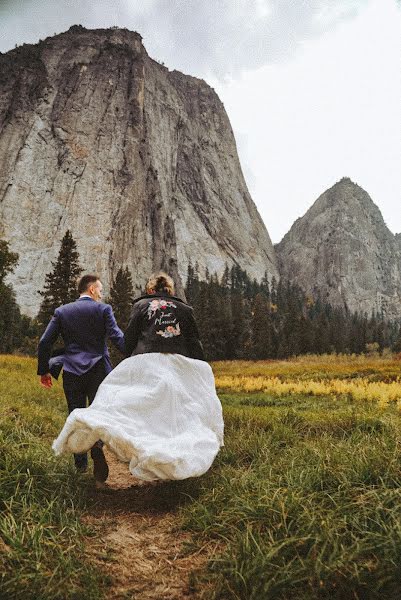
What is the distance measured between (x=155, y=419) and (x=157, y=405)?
14 centimetres

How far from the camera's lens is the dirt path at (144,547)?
260cm

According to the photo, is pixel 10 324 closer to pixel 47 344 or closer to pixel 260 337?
pixel 260 337

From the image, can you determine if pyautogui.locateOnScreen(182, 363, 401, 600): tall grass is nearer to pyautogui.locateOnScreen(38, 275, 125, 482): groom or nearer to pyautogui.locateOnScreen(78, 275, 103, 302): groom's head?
pyautogui.locateOnScreen(38, 275, 125, 482): groom

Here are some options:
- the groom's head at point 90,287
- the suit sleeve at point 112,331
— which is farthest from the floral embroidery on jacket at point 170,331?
the groom's head at point 90,287

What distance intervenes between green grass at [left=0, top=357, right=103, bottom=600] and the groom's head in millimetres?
1701

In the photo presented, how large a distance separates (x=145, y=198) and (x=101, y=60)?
33.8m

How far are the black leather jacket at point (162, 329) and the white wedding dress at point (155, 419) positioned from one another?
13cm

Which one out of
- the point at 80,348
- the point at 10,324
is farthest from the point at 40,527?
the point at 10,324

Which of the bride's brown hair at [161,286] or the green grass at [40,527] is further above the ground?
the bride's brown hair at [161,286]

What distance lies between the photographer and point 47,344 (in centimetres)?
495

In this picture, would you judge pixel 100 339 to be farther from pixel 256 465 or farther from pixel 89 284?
pixel 256 465

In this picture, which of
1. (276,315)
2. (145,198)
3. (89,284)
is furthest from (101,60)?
(89,284)

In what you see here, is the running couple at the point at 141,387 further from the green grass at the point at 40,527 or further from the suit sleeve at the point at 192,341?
the green grass at the point at 40,527

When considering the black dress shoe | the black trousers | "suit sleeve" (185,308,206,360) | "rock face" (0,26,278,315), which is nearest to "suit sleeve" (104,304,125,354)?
the black trousers
